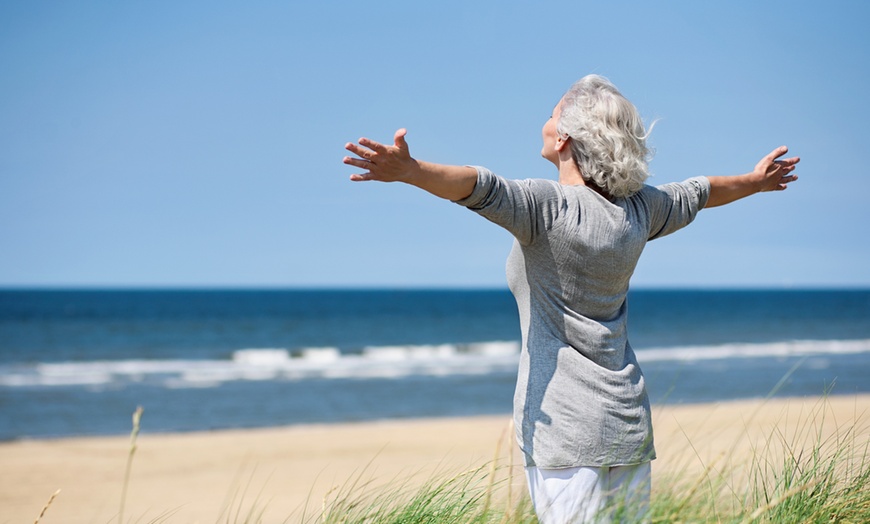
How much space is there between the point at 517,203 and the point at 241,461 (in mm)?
8403

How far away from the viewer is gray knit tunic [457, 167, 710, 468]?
184cm

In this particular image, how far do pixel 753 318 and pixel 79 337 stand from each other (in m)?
37.5

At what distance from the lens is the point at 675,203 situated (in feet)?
7.02

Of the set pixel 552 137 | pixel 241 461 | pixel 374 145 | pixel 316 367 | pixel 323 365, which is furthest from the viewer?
pixel 323 365

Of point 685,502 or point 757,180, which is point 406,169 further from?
point 757,180

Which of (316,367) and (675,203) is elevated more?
(675,203)

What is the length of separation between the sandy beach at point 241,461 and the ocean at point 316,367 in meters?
1.30

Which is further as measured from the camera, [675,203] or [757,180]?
[757,180]

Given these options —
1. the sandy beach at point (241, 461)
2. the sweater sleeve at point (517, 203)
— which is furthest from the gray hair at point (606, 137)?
the sandy beach at point (241, 461)

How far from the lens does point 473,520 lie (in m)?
2.00

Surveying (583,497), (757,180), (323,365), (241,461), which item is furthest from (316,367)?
(583,497)

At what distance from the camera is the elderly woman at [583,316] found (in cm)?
184

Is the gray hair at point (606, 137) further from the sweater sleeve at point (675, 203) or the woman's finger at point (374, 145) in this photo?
the woman's finger at point (374, 145)

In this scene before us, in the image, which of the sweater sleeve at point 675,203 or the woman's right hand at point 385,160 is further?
the sweater sleeve at point 675,203
